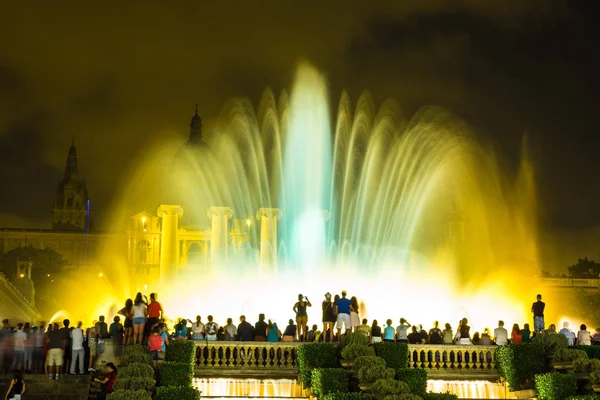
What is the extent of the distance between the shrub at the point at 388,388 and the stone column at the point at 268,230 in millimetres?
41202

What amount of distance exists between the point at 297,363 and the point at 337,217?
895 inches

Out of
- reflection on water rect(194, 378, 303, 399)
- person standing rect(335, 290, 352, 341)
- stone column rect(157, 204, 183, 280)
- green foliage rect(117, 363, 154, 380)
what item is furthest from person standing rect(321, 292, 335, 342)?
stone column rect(157, 204, 183, 280)

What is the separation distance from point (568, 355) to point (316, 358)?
5.59 m

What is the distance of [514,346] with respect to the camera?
23.9 m

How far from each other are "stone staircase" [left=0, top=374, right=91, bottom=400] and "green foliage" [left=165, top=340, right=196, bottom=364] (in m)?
1.92

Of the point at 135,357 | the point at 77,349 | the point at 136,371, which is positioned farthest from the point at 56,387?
the point at 136,371

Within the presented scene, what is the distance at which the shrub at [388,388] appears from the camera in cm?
2020

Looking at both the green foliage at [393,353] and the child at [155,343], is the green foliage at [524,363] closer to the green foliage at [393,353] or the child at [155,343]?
the green foliage at [393,353]

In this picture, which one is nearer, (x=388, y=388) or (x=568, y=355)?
(x=388, y=388)

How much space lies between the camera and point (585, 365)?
22.1 metres

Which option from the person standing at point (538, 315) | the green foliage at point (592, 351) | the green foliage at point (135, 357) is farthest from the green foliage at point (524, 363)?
the green foliage at point (135, 357)

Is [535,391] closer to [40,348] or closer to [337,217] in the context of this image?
[40,348]

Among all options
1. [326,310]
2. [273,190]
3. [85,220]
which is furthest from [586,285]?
[85,220]

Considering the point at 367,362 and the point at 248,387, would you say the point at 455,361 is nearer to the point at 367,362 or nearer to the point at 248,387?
the point at 367,362
